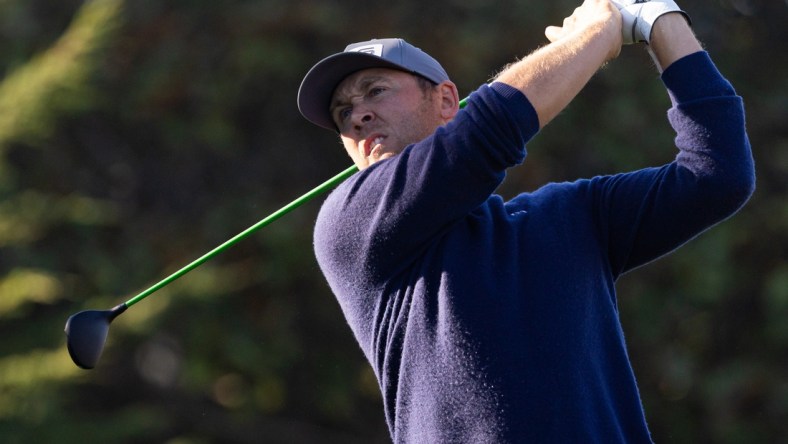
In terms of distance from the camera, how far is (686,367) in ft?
35.2

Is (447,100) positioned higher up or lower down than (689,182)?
higher up

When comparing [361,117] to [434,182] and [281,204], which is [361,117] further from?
[281,204]

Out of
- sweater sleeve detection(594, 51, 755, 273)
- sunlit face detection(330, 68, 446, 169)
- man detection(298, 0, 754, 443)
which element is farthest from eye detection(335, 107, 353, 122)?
sweater sleeve detection(594, 51, 755, 273)

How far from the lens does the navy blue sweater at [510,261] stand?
2.56 metres

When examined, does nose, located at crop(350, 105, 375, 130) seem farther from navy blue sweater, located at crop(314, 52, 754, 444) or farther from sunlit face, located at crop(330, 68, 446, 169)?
navy blue sweater, located at crop(314, 52, 754, 444)

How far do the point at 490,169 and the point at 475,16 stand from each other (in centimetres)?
844

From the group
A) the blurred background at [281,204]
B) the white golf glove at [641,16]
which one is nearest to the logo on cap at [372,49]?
the white golf glove at [641,16]

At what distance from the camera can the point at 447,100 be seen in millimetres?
3174

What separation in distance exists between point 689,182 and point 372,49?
30.3 inches

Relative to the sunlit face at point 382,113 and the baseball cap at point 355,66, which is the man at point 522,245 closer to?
the sunlit face at point 382,113

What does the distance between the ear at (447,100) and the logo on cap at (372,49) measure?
0.53ft

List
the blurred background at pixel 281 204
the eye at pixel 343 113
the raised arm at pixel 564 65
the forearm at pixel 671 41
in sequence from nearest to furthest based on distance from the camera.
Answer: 1. the raised arm at pixel 564 65
2. the forearm at pixel 671 41
3. the eye at pixel 343 113
4. the blurred background at pixel 281 204

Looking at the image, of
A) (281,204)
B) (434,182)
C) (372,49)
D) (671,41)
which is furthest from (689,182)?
(281,204)

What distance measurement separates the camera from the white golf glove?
112 inches
